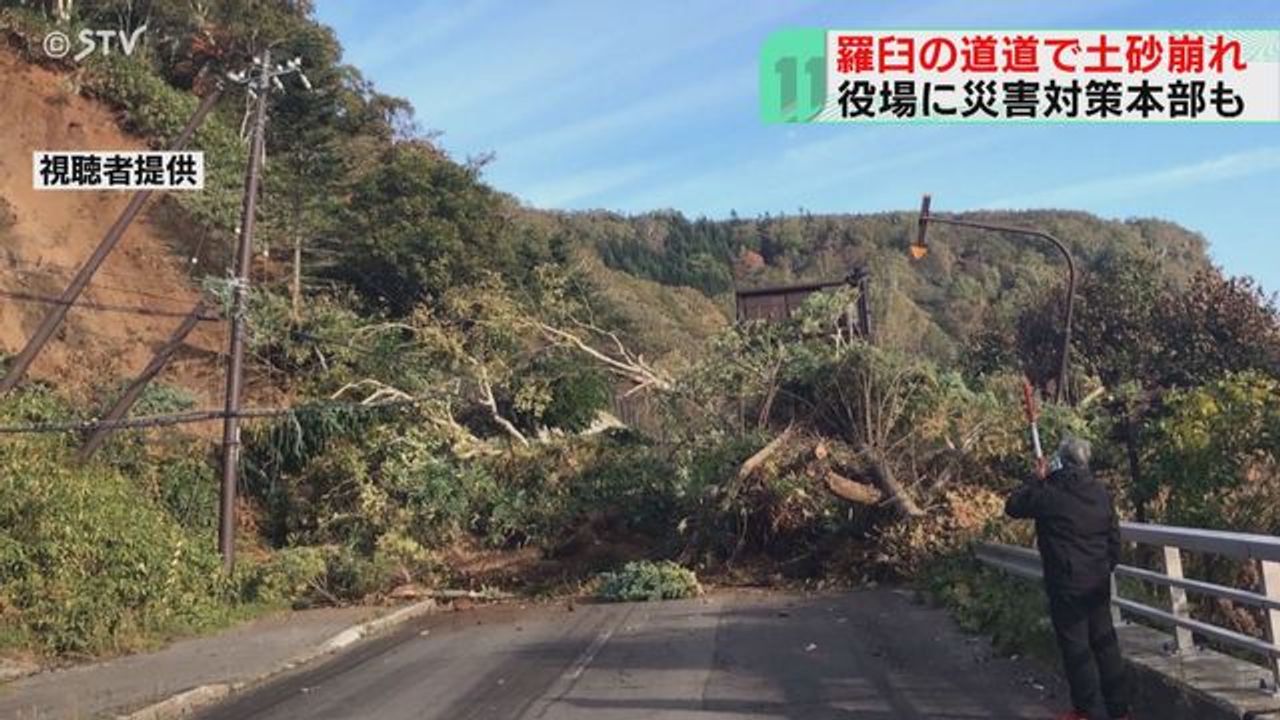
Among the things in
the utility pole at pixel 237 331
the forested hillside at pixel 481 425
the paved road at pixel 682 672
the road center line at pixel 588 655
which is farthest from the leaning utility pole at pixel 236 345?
the road center line at pixel 588 655

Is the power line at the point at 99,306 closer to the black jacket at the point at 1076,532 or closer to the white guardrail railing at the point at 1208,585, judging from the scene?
the black jacket at the point at 1076,532

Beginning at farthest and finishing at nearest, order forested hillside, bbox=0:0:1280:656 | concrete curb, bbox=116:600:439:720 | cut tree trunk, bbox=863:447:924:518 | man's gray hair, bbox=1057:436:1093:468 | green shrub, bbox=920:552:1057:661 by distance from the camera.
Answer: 1. cut tree trunk, bbox=863:447:924:518
2. forested hillside, bbox=0:0:1280:656
3. concrete curb, bbox=116:600:439:720
4. green shrub, bbox=920:552:1057:661
5. man's gray hair, bbox=1057:436:1093:468

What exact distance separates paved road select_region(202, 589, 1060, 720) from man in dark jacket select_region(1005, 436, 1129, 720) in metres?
0.90

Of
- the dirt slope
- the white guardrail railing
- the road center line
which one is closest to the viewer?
the white guardrail railing

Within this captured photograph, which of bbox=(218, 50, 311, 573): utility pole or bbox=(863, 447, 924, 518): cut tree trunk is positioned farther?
bbox=(218, 50, 311, 573): utility pole

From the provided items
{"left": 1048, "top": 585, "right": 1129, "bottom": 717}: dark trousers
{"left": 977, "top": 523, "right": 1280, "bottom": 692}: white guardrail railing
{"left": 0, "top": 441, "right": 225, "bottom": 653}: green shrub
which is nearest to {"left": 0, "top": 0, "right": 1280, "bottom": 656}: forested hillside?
{"left": 0, "top": 441, "right": 225, "bottom": 653}: green shrub

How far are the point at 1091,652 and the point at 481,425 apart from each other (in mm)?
18510

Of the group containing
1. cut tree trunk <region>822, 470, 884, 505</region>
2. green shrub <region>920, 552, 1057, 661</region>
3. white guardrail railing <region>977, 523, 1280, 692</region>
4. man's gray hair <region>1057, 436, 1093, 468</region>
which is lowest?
green shrub <region>920, 552, 1057, 661</region>

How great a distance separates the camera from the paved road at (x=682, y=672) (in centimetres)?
897

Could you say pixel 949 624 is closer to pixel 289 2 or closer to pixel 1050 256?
pixel 289 2

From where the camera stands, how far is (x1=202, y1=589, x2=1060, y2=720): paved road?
8969 millimetres

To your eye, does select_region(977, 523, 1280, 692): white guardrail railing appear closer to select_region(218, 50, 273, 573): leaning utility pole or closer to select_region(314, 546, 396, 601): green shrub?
select_region(314, 546, 396, 601): green shrub

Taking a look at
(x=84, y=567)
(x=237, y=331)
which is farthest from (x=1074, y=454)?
(x=237, y=331)

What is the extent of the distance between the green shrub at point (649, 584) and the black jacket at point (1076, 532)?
11030mm
